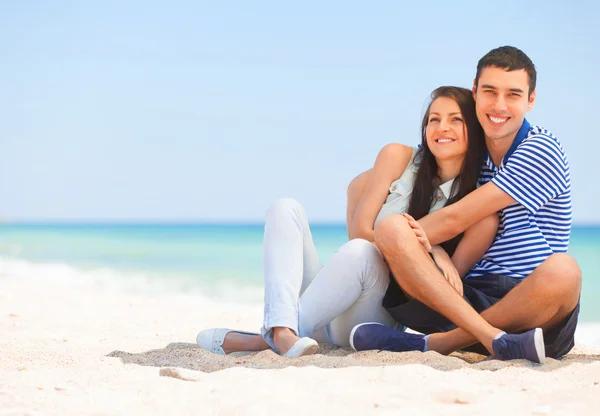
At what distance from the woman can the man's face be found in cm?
13

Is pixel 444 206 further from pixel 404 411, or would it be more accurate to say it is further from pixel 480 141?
pixel 404 411

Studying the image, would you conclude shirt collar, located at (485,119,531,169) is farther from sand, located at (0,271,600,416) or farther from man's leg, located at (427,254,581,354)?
sand, located at (0,271,600,416)

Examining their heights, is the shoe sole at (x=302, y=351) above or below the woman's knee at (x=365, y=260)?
below

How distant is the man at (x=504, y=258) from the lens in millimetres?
2965

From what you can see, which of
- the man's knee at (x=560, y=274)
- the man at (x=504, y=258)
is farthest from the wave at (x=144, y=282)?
the man's knee at (x=560, y=274)

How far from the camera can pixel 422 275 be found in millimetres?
3037

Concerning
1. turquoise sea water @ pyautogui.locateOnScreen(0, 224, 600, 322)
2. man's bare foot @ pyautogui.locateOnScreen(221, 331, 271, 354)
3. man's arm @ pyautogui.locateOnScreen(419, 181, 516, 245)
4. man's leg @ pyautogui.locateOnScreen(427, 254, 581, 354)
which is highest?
man's arm @ pyautogui.locateOnScreen(419, 181, 516, 245)

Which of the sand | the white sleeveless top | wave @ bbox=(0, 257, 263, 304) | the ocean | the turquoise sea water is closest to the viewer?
the sand

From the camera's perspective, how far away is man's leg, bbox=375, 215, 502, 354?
3.00 m

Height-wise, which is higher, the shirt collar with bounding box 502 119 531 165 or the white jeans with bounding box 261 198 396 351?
the shirt collar with bounding box 502 119 531 165

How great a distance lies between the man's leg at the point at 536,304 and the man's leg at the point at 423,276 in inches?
3.3

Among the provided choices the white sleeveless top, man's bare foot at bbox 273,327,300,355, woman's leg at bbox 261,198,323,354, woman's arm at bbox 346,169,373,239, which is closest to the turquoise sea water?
woman's arm at bbox 346,169,373,239

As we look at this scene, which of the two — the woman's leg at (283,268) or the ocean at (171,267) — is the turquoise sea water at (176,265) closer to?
the ocean at (171,267)

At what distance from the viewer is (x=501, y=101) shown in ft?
10.6
